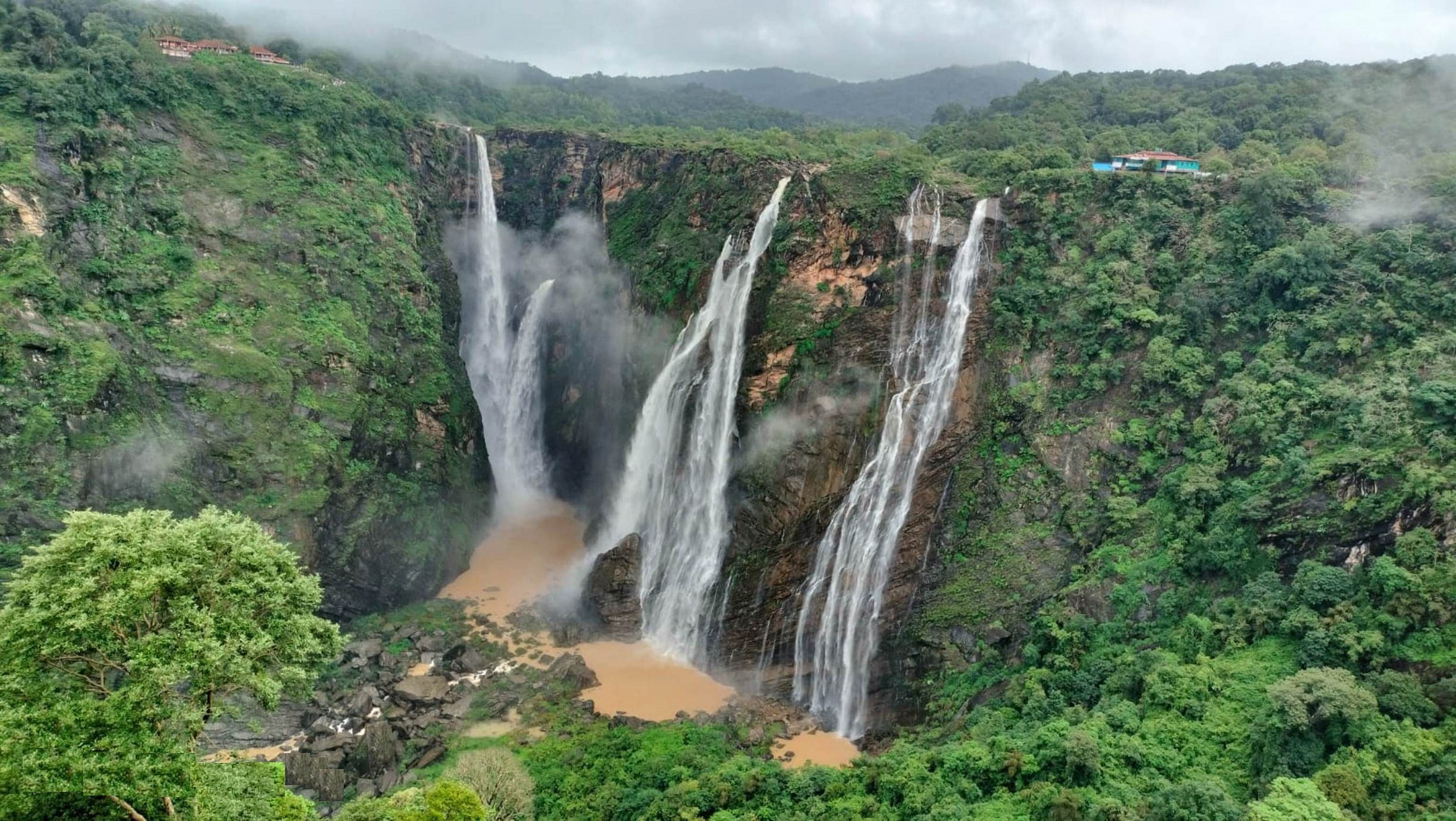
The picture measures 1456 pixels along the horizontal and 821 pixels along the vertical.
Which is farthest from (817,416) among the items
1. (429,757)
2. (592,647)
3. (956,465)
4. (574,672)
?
(429,757)

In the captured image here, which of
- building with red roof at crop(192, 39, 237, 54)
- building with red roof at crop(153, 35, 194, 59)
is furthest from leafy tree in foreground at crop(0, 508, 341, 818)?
building with red roof at crop(192, 39, 237, 54)

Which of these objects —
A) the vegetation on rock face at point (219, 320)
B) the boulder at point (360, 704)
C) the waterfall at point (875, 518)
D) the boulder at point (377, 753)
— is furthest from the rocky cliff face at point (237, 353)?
the waterfall at point (875, 518)

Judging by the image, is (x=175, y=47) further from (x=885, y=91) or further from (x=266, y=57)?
(x=885, y=91)

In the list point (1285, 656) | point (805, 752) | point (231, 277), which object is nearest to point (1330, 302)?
→ point (1285, 656)

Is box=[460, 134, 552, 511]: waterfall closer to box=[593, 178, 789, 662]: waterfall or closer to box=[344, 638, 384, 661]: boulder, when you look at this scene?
box=[593, 178, 789, 662]: waterfall

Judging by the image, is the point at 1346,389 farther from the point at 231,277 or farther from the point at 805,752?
the point at 231,277

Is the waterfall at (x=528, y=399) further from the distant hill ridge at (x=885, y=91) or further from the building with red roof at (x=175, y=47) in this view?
the distant hill ridge at (x=885, y=91)
